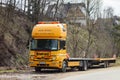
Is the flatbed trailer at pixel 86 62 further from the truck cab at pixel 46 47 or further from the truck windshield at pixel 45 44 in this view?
the truck windshield at pixel 45 44

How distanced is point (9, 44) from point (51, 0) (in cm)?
974

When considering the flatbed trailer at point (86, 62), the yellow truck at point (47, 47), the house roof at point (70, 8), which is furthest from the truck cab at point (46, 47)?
the house roof at point (70, 8)

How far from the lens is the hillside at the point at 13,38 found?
123 ft

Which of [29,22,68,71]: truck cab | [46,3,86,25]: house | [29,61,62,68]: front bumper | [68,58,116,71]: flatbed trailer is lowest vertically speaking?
[68,58,116,71]: flatbed trailer

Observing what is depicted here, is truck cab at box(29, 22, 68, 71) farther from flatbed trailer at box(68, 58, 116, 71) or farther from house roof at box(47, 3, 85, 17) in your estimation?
house roof at box(47, 3, 85, 17)

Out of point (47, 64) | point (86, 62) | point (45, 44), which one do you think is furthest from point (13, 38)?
point (47, 64)

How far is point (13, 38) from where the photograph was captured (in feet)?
137

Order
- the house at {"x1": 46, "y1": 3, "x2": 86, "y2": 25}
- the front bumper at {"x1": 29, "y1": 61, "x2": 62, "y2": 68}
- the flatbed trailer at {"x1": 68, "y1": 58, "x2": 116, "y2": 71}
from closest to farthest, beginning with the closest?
the front bumper at {"x1": 29, "y1": 61, "x2": 62, "y2": 68} < the flatbed trailer at {"x1": 68, "y1": 58, "x2": 116, "y2": 71} < the house at {"x1": 46, "y1": 3, "x2": 86, "y2": 25}

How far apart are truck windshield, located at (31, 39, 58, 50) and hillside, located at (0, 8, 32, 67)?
6341 mm

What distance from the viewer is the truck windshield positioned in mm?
30812

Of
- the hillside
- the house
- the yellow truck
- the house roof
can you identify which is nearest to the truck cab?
the yellow truck

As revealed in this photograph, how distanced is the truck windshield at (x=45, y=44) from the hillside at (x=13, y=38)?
20.8 ft

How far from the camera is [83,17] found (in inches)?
2409

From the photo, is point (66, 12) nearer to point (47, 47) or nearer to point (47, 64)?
point (47, 47)
